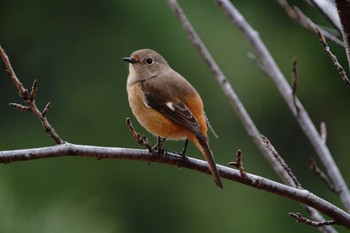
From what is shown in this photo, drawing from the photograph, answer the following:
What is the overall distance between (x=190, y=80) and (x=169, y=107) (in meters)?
3.46

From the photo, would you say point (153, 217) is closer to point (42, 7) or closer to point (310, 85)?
point (310, 85)

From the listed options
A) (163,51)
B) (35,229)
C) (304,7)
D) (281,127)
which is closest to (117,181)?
(163,51)

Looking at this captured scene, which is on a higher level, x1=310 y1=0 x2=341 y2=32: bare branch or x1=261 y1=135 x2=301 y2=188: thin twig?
x1=310 y1=0 x2=341 y2=32: bare branch

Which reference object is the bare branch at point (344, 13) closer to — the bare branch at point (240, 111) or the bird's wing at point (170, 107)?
the bare branch at point (240, 111)

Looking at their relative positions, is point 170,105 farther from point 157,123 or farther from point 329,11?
point 329,11

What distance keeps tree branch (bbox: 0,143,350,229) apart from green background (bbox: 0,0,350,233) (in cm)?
323

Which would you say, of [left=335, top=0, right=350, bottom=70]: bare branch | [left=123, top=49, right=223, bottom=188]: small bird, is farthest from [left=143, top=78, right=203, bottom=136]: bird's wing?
[left=335, top=0, right=350, bottom=70]: bare branch

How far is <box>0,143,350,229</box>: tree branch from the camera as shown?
2.07 metres

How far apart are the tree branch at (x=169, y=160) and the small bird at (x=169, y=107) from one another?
36 cm

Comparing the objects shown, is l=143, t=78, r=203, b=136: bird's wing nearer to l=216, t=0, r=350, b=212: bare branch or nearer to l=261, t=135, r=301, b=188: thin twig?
l=216, t=0, r=350, b=212: bare branch

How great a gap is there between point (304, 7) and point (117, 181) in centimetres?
221

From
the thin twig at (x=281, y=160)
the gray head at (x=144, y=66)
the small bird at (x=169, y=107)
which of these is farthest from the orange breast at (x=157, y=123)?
the thin twig at (x=281, y=160)

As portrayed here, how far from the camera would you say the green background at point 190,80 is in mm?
6285

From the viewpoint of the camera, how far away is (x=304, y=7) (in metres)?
6.71
